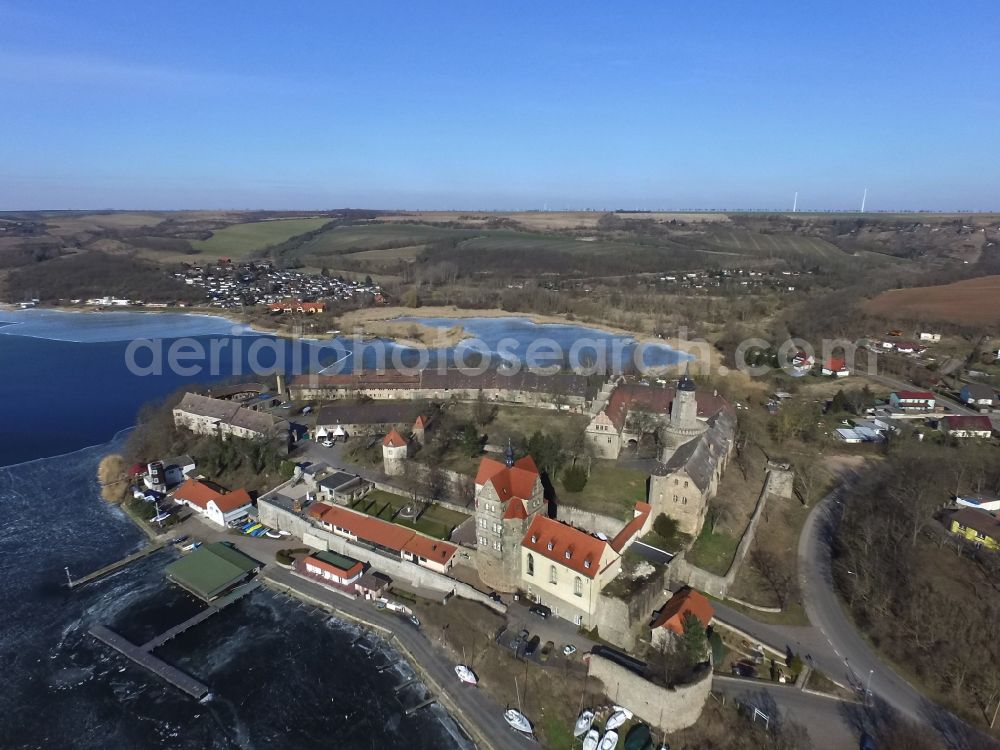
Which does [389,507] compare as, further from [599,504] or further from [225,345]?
[225,345]

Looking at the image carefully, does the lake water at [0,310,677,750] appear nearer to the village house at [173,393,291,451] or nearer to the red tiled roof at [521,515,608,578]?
the village house at [173,393,291,451]

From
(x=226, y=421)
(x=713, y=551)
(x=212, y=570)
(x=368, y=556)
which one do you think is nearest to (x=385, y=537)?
(x=368, y=556)

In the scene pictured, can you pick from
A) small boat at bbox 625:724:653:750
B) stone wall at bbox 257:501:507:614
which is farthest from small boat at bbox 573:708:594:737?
stone wall at bbox 257:501:507:614

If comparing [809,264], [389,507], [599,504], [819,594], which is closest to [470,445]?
[389,507]

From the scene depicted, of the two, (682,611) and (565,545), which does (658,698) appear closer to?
(682,611)

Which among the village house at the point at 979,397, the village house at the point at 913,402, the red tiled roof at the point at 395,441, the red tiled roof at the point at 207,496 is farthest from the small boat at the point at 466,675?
the village house at the point at 979,397

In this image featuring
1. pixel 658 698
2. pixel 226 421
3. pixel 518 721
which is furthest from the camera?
pixel 226 421

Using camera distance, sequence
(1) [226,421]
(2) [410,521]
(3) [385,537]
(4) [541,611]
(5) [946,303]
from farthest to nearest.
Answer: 1. (5) [946,303]
2. (1) [226,421]
3. (2) [410,521]
4. (3) [385,537]
5. (4) [541,611]

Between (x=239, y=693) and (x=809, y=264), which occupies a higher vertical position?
(x=809, y=264)
